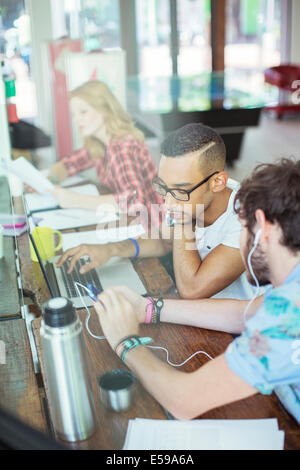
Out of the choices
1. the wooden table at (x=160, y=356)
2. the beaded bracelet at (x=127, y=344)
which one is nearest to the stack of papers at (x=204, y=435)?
the wooden table at (x=160, y=356)

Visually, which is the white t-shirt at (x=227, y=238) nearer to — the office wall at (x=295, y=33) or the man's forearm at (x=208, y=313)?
the man's forearm at (x=208, y=313)

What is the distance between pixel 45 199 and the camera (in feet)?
7.01

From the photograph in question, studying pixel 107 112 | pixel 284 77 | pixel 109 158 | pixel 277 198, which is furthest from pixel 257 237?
pixel 284 77

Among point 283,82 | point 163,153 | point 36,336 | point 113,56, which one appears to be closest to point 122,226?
point 163,153

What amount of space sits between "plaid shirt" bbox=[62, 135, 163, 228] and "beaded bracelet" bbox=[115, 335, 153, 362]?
2.85 ft

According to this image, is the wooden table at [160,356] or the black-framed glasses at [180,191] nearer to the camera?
the wooden table at [160,356]

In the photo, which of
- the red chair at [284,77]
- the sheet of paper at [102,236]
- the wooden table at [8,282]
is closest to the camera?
the wooden table at [8,282]

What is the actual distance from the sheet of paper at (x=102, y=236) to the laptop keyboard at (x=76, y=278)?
137mm

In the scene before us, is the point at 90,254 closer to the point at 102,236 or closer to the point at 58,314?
the point at 102,236

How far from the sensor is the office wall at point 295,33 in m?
6.23

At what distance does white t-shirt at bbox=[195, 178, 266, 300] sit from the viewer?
4.56ft

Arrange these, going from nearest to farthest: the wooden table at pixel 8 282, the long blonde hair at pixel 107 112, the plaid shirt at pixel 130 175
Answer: the wooden table at pixel 8 282 → the plaid shirt at pixel 130 175 → the long blonde hair at pixel 107 112

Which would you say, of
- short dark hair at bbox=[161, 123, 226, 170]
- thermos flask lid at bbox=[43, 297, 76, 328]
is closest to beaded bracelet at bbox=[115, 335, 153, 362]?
thermos flask lid at bbox=[43, 297, 76, 328]

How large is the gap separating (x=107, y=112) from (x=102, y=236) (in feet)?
2.70
